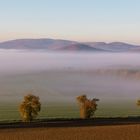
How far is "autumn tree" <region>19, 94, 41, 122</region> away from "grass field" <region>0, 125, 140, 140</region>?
1056 centimetres

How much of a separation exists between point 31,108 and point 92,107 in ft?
37.6

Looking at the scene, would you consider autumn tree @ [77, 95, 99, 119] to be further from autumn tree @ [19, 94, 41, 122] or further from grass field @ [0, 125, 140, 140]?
grass field @ [0, 125, 140, 140]

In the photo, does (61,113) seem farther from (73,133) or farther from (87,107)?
(73,133)

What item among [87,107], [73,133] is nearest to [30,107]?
[87,107]

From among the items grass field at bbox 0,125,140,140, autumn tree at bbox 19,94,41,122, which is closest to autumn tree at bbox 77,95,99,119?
autumn tree at bbox 19,94,41,122

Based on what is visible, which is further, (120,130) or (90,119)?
(90,119)

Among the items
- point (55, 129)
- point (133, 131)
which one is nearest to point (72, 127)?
point (55, 129)

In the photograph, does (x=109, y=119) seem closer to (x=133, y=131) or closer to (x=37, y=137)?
(x=133, y=131)

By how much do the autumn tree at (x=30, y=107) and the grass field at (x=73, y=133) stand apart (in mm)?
10556

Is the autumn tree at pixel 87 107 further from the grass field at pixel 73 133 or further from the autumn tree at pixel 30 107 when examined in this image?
the grass field at pixel 73 133

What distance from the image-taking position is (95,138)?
59.0 metres

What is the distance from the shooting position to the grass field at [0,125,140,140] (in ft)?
194

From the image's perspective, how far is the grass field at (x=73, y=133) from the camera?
5906 centimetres

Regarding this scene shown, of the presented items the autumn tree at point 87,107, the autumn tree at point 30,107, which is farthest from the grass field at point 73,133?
the autumn tree at point 87,107
